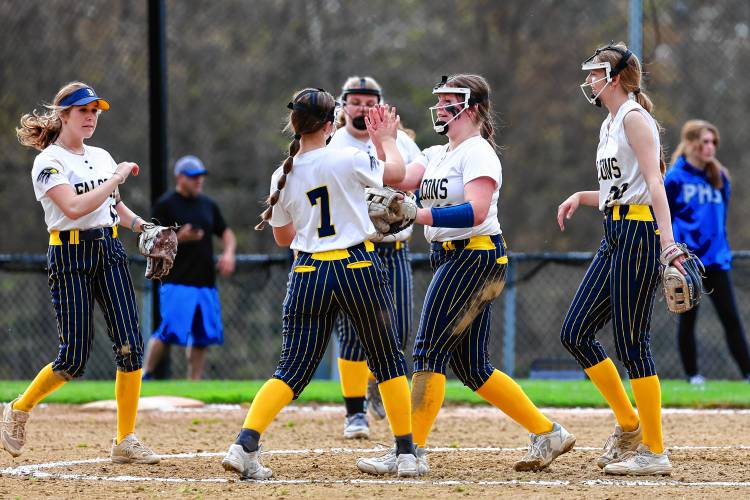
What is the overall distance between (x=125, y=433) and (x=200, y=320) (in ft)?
15.0

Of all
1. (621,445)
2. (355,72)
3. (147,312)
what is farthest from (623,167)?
(355,72)

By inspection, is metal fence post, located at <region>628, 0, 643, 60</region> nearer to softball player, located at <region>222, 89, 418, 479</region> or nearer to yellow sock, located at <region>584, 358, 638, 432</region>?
yellow sock, located at <region>584, 358, 638, 432</region>

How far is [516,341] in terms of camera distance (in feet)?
40.4

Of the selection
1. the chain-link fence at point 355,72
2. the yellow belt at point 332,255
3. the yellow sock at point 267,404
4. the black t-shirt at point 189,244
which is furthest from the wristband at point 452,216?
the chain-link fence at point 355,72

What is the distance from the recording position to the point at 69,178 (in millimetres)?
6137

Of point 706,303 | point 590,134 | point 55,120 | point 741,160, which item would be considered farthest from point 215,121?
point 55,120

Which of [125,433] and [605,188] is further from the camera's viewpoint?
[125,433]

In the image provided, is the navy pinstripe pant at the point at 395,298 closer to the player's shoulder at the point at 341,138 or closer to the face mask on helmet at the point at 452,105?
the player's shoulder at the point at 341,138

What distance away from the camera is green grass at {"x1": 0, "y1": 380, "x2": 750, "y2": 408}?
945 centimetres

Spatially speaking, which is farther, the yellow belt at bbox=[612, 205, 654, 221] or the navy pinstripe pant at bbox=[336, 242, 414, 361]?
the navy pinstripe pant at bbox=[336, 242, 414, 361]

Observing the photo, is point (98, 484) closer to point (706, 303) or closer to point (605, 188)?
point (605, 188)

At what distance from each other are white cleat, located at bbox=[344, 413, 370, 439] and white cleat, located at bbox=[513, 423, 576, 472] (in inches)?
65.3

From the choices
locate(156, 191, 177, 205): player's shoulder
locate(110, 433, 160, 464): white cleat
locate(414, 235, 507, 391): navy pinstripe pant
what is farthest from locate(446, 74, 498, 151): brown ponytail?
locate(156, 191, 177, 205): player's shoulder

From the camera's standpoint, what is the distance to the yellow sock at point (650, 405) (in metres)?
5.75
